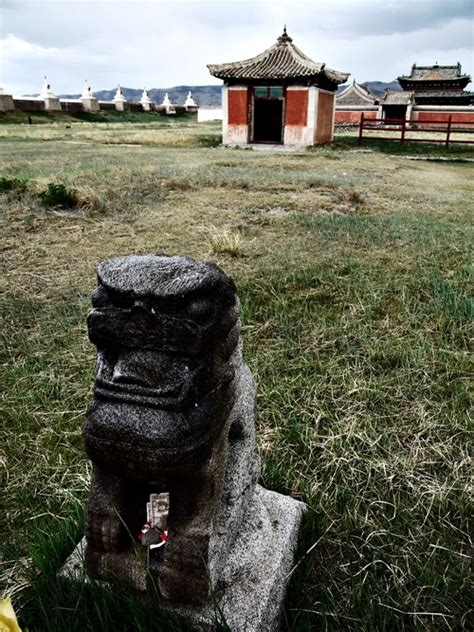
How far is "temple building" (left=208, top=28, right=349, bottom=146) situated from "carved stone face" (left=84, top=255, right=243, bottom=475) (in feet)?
60.0

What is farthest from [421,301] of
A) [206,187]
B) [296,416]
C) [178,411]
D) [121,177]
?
[121,177]

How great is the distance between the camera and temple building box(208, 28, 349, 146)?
59.1 ft

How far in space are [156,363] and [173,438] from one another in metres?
0.19

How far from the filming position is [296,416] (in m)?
2.59

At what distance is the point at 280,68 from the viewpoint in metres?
18.5

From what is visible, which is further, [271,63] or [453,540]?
[271,63]

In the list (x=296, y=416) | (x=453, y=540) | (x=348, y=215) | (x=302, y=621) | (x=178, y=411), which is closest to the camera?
(x=178, y=411)

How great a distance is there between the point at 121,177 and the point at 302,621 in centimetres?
783

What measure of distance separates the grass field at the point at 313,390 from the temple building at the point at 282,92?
504 inches

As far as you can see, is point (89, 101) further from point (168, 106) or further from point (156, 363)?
point (156, 363)

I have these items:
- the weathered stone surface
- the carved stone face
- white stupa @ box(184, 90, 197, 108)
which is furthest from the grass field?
white stupa @ box(184, 90, 197, 108)

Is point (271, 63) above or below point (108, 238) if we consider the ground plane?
above

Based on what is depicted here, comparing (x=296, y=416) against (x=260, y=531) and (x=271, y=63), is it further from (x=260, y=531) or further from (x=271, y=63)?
(x=271, y=63)

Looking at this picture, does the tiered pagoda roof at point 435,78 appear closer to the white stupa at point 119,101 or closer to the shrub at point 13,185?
the white stupa at point 119,101
